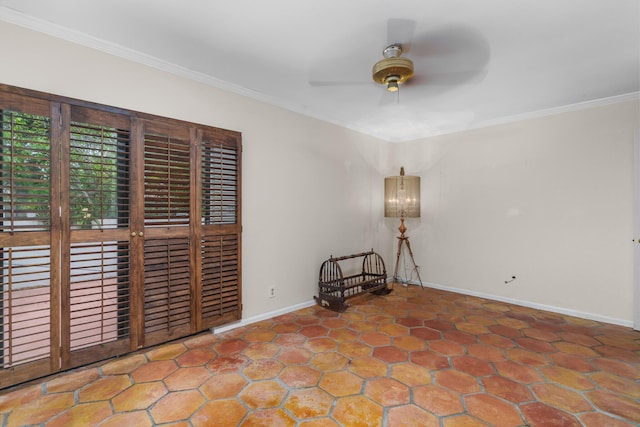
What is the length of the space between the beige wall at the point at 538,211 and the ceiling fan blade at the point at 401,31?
245 centimetres

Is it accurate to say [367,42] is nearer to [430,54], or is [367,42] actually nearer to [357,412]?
[430,54]

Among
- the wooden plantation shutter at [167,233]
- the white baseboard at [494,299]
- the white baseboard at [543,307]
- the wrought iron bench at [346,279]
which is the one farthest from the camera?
the wrought iron bench at [346,279]

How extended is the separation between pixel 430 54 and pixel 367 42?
546mm

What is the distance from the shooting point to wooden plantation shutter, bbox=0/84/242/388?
1.91 meters

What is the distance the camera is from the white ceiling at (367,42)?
184cm

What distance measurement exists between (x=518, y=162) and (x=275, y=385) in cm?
379

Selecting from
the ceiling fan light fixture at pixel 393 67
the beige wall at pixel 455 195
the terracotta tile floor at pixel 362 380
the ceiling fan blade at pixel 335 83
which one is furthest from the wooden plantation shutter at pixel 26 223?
the ceiling fan light fixture at pixel 393 67

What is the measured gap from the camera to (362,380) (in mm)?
2057

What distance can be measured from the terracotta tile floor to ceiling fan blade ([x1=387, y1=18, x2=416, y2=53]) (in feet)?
8.02

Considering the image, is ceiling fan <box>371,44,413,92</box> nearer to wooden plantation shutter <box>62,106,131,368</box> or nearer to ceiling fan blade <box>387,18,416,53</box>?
ceiling fan blade <box>387,18,416,53</box>

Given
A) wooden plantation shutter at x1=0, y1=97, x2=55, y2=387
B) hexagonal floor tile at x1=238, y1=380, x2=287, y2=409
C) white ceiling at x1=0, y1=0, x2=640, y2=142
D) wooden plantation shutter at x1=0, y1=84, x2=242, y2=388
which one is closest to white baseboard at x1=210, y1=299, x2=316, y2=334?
wooden plantation shutter at x1=0, y1=84, x2=242, y2=388

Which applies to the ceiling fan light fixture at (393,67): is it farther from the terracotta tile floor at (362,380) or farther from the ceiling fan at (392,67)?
the terracotta tile floor at (362,380)

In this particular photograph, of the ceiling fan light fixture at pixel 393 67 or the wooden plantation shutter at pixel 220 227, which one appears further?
the wooden plantation shutter at pixel 220 227

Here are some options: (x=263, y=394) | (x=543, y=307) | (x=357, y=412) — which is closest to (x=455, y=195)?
(x=543, y=307)
